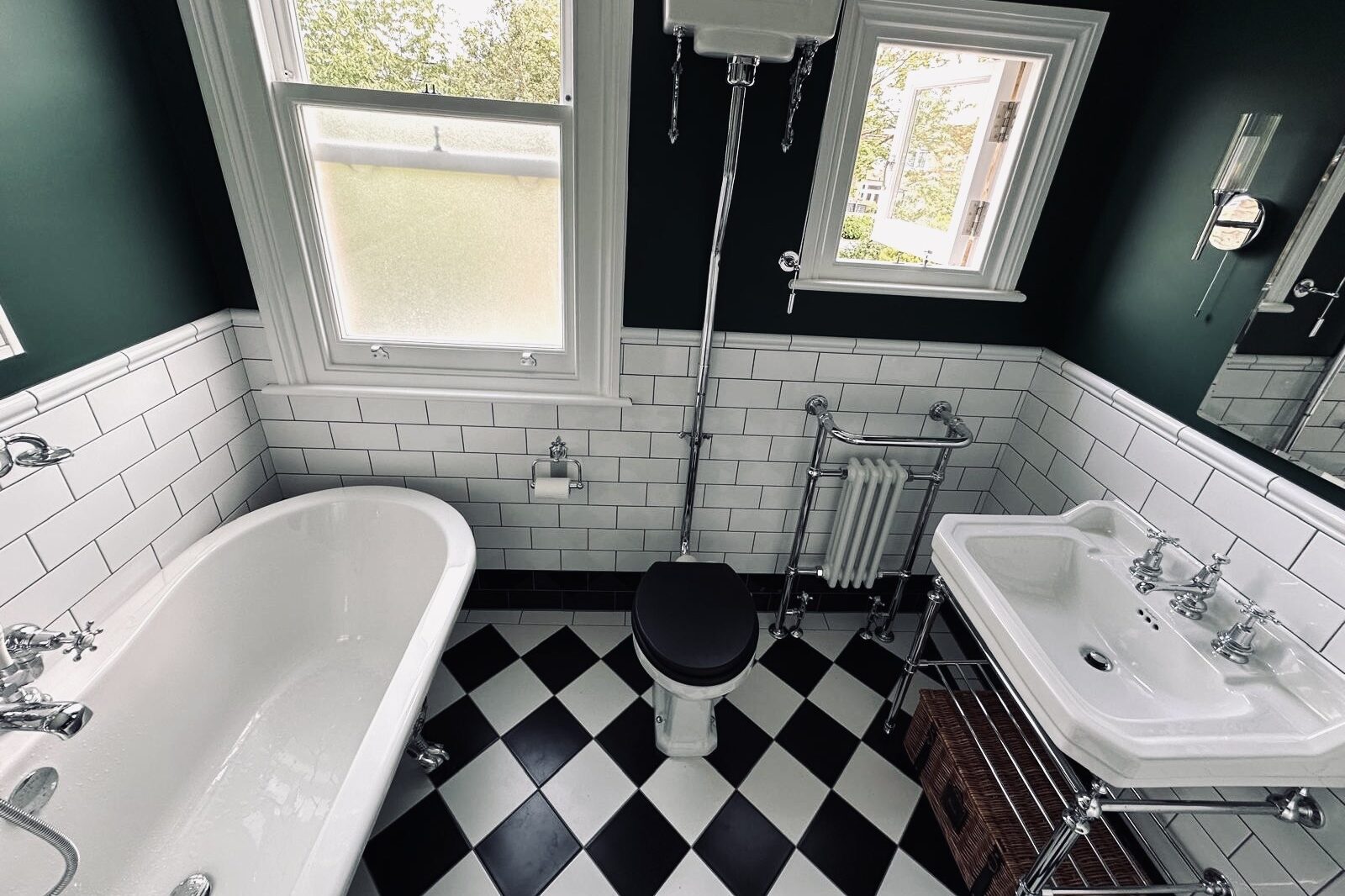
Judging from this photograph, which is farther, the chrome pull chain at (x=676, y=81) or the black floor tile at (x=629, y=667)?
the black floor tile at (x=629, y=667)

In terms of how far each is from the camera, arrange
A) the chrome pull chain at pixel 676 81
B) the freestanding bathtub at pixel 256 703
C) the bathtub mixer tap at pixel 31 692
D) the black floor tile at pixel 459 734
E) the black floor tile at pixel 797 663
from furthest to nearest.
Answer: the black floor tile at pixel 797 663 → the black floor tile at pixel 459 734 → the chrome pull chain at pixel 676 81 → the freestanding bathtub at pixel 256 703 → the bathtub mixer tap at pixel 31 692

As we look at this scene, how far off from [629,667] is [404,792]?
0.75m

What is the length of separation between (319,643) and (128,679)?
541mm

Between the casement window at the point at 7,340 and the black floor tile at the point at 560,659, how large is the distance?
1.50 m

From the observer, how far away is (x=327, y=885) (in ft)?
2.80

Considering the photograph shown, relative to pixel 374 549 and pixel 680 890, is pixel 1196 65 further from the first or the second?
pixel 374 549

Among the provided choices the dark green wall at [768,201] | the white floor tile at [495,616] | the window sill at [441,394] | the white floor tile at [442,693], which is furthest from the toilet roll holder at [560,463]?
the white floor tile at [442,693]

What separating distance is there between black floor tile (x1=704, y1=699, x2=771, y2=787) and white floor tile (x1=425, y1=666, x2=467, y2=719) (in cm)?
84

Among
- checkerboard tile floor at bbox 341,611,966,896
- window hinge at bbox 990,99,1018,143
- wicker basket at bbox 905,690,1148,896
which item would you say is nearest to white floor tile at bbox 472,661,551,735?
checkerboard tile floor at bbox 341,611,966,896

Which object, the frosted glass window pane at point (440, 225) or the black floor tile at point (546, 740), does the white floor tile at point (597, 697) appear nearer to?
the black floor tile at point (546, 740)

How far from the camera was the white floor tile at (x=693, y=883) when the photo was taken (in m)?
1.40

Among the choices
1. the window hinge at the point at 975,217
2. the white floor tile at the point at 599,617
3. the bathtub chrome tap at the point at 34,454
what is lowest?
the white floor tile at the point at 599,617

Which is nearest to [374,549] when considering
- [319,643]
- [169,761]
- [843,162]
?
[319,643]

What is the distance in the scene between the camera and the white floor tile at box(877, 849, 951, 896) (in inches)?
56.1
